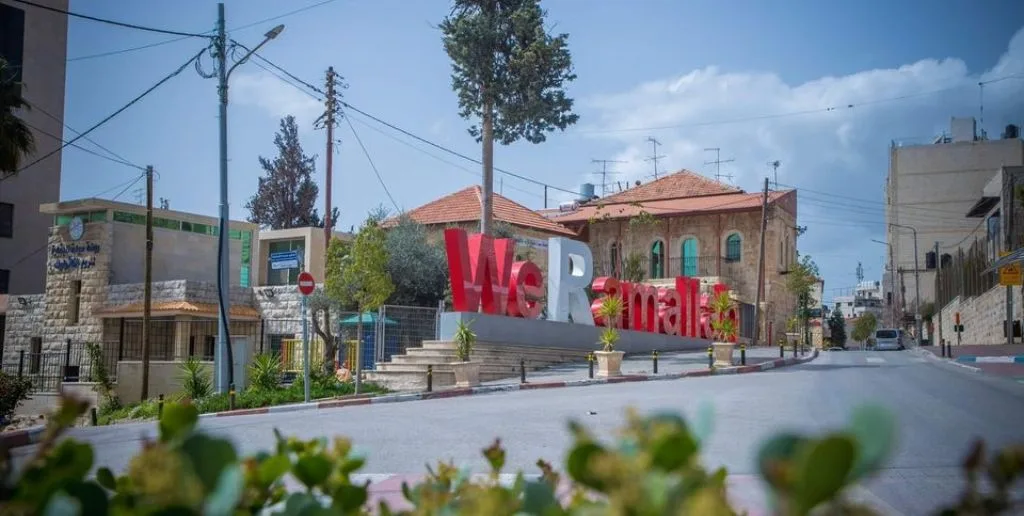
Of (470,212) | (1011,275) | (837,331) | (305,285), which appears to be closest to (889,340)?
(837,331)

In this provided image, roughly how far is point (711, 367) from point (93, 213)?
22.4m

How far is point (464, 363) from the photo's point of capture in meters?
19.5

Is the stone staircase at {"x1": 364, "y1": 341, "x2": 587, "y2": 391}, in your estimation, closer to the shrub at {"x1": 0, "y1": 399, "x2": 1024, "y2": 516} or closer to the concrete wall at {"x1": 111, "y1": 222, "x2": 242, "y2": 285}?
the concrete wall at {"x1": 111, "y1": 222, "x2": 242, "y2": 285}

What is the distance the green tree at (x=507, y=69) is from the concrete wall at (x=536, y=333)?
4.91 metres

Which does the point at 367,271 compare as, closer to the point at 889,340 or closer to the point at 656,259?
the point at 656,259

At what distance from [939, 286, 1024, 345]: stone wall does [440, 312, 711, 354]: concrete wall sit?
1473 centimetres

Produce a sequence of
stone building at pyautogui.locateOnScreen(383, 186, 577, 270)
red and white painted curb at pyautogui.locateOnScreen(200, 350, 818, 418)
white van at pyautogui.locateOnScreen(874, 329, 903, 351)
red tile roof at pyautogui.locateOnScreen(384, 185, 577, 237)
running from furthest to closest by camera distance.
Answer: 1. white van at pyautogui.locateOnScreen(874, 329, 903, 351)
2. red tile roof at pyautogui.locateOnScreen(384, 185, 577, 237)
3. stone building at pyautogui.locateOnScreen(383, 186, 577, 270)
4. red and white painted curb at pyautogui.locateOnScreen(200, 350, 818, 418)

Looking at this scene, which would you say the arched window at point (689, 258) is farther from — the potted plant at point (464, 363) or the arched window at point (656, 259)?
the potted plant at point (464, 363)

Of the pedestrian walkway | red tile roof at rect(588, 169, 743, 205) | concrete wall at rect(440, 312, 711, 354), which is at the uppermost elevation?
red tile roof at rect(588, 169, 743, 205)

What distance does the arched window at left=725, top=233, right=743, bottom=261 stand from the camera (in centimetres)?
4428

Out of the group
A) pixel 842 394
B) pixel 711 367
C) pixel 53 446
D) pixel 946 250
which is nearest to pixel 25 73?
pixel 711 367

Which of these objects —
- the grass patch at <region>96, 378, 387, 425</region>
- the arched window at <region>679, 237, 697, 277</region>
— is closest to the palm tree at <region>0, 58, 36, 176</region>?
the grass patch at <region>96, 378, 387, 425</region>

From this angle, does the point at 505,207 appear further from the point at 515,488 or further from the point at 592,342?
the point at 515,488

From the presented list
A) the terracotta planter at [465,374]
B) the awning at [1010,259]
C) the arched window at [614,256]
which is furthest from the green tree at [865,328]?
the terracotta planter at [465,374]
